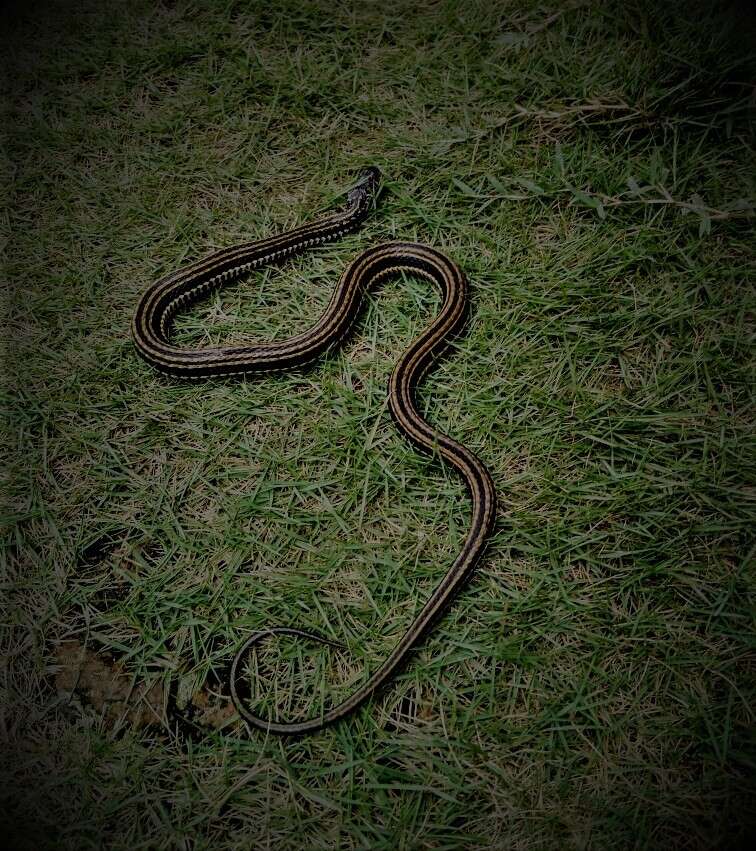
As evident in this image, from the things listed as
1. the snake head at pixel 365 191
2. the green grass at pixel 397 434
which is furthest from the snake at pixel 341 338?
the green grass at pixel 397 434

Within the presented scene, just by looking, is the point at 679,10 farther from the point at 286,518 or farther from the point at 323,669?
the point at 323,669

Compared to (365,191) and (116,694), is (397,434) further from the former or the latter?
(116,694)

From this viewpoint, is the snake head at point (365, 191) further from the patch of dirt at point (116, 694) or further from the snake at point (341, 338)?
the patch of dirt at point (116, 694)

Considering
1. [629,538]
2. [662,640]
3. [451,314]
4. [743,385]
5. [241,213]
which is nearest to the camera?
[662,640]

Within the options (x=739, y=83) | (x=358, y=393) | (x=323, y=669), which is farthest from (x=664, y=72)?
(x=323, y=669)

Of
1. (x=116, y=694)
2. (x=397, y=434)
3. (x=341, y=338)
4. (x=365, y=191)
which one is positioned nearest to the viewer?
(x=116, y=694)

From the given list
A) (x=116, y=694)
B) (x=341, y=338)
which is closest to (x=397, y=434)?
(x=341, y=338)

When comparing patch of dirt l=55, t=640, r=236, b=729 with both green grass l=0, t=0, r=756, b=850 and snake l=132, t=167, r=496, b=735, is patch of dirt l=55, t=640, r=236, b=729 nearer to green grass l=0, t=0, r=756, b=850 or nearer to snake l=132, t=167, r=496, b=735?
green grass l=0, t=0, r=756, b=850
